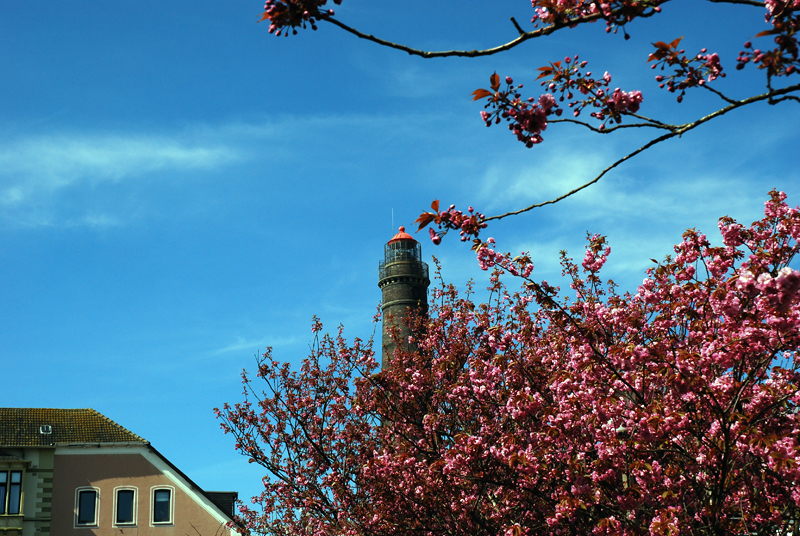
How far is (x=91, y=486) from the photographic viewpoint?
33.4 m

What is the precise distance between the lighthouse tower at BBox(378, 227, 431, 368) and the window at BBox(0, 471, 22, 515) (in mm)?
23131

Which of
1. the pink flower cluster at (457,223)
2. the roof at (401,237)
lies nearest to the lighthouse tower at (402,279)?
the roof at (401,237)

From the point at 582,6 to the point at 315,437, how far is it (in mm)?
18279

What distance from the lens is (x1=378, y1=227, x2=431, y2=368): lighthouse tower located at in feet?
166

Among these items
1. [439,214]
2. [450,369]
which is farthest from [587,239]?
[439,214]

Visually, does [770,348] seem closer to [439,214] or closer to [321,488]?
[439,214]

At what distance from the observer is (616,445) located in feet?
35.3

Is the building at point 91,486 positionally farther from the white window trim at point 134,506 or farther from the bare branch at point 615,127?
the bare branch at point 615,127

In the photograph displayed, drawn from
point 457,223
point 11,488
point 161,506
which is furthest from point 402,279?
point 457,223

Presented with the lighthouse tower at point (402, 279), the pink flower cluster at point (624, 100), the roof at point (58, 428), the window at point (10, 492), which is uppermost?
the lighthouse tower at point (402, 279)

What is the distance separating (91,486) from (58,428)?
10.4ft

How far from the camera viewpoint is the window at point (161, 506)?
33.6 meters

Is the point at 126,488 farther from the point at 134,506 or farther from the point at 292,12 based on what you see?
the point at 292,12

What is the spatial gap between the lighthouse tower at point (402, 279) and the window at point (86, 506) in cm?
2106
